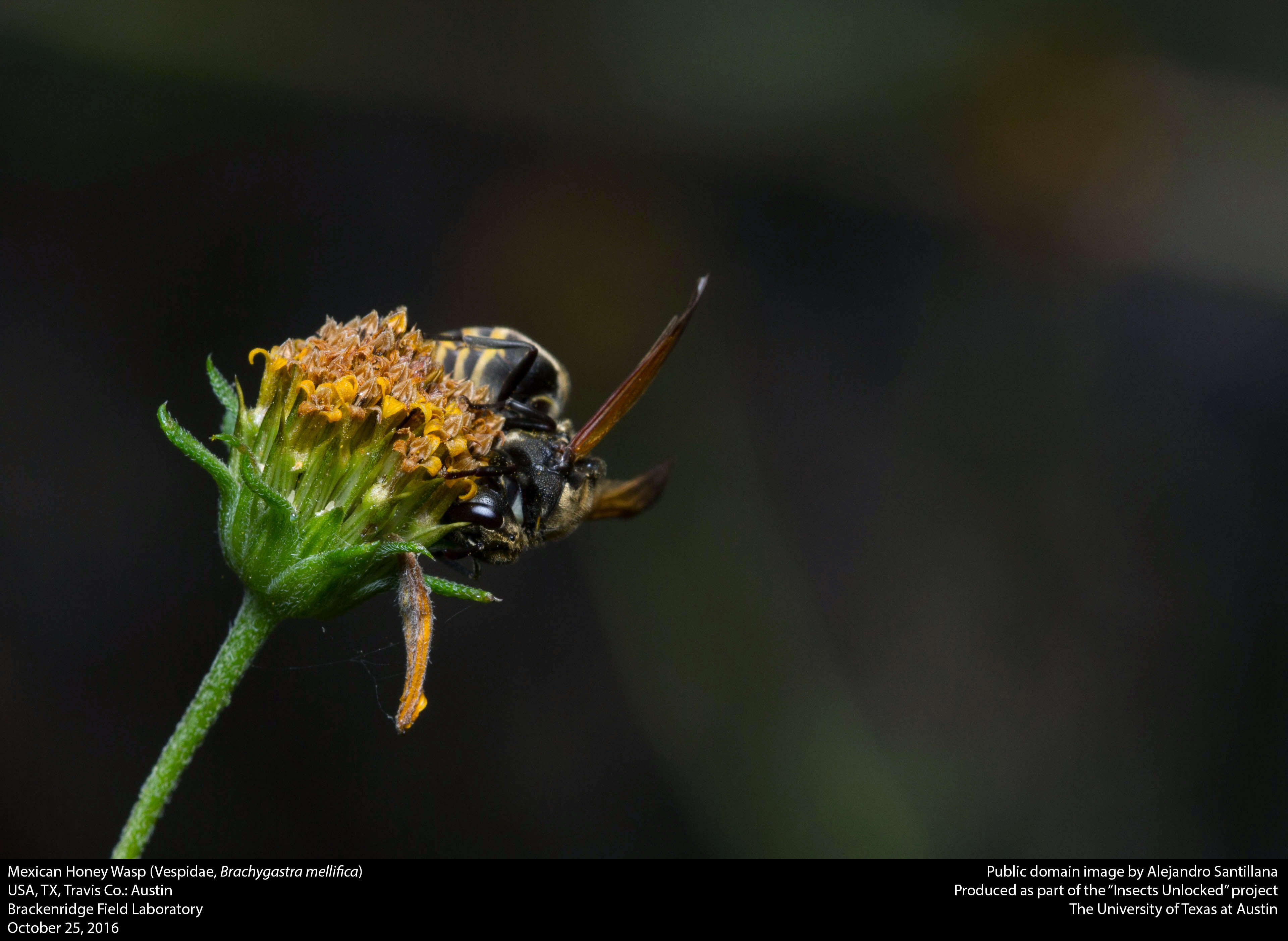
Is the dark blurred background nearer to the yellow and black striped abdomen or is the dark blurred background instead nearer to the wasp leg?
the yellow and black striped abdomen

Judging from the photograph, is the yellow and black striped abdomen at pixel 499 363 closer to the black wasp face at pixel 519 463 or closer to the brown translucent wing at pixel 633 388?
the black wasp face at pixel 519 463

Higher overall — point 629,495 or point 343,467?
point 343,467

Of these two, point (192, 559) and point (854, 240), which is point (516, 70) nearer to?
point (854, 240)

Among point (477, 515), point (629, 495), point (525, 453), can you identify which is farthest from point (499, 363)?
point (629, 495)

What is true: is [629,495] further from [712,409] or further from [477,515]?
[712,409]

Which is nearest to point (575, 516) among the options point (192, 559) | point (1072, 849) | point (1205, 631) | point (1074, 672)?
point (192, 559)

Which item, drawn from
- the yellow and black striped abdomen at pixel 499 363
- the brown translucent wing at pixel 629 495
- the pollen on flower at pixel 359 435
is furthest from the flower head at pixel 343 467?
the brown translucent wing at pixel 629 495
